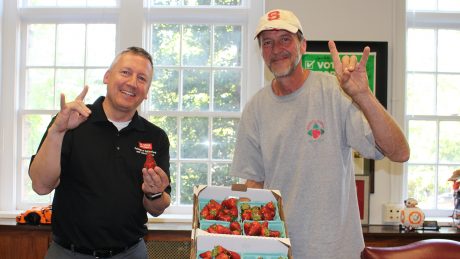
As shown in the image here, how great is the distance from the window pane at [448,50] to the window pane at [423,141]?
0.47m

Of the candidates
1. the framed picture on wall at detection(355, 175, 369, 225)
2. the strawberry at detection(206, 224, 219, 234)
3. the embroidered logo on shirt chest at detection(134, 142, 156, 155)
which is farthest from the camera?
the framed picture on wall at detection(355, 175, 369, 225)

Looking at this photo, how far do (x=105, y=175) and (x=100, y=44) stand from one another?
7.04ft

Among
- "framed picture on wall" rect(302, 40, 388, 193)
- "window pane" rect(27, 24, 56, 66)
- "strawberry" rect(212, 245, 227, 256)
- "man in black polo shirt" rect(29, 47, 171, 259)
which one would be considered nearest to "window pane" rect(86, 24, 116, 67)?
"window pane" rect(27, 24, 56, 66)

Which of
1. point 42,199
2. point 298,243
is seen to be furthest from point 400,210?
point 42,199

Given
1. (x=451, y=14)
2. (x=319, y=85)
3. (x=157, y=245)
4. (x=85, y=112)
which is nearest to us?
(x=85, y=112)

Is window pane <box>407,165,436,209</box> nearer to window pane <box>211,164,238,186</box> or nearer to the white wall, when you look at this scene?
the white wall

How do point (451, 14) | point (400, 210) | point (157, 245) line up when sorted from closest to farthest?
point (157, 245) → point (400, 210) → point (451, 14)

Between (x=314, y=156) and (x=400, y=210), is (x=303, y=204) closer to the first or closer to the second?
(x=314, y=156)

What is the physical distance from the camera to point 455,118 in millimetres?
3752

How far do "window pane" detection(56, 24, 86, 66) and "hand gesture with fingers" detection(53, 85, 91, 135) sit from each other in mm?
2157

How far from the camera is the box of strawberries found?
4.84 ft

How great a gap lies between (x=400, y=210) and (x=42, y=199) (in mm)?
2820

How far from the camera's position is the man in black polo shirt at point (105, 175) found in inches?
73.9

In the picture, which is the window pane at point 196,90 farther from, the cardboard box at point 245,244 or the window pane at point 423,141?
the cardboard box at point 245,244
